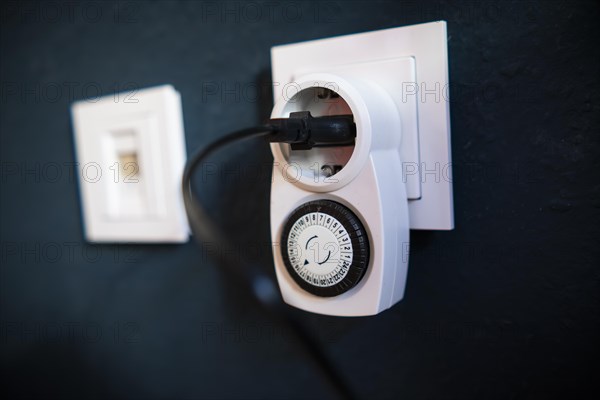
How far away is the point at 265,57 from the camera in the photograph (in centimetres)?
48

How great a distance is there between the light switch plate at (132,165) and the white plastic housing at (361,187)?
0.19 meters

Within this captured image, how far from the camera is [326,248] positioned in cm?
35

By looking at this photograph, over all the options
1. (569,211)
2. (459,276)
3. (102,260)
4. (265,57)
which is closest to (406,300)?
(459,276)

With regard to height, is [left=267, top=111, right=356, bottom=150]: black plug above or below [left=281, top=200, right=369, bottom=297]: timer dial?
above

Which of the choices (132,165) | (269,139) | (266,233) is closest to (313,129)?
(269,139)

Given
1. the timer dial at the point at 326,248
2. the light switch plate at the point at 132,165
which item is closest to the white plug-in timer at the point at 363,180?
the timer dial at the point at 326,248

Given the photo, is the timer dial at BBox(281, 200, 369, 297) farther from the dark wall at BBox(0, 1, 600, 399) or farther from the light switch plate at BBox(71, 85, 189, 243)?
the light switch plate at BBox(71, 85, 189, 243)

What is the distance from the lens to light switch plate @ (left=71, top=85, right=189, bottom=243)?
0.53m

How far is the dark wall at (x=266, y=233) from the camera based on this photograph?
36cm

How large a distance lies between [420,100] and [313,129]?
94 millimetres

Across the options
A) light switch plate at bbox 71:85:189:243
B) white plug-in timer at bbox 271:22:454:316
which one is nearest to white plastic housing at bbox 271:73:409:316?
white plug-in timer at bbox 271:22:454:316

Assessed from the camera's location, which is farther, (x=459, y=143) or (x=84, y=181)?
(x=84, y=181)

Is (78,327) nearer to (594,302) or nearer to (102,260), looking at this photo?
(102,260)

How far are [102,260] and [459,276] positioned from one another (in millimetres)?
466
